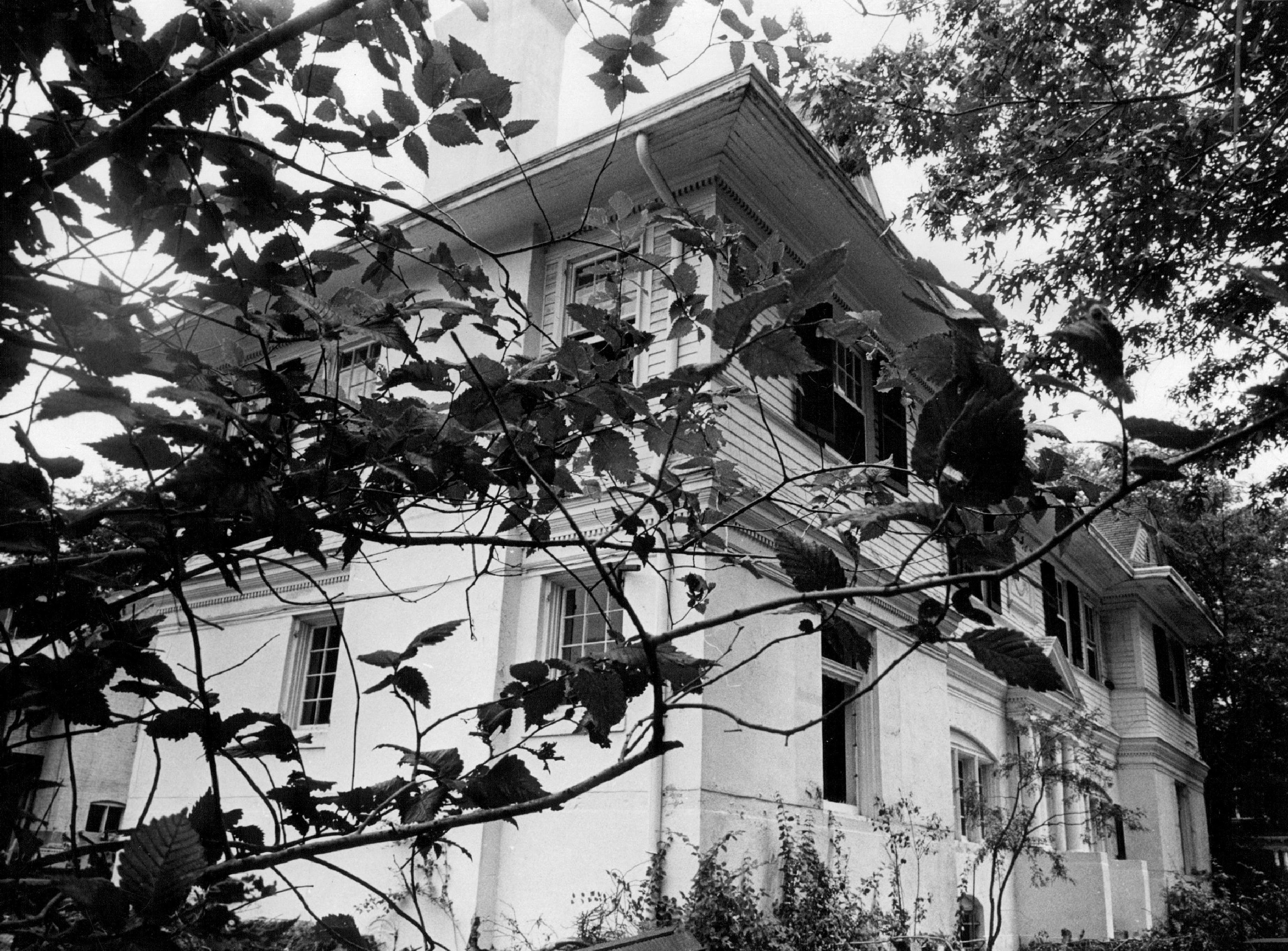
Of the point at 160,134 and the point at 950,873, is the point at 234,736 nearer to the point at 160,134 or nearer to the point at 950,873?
the point at 160,134

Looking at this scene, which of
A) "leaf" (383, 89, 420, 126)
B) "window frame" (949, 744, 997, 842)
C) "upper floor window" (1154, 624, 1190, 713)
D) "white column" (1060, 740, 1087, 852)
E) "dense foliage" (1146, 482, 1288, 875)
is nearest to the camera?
"leaf" (383, 89, 420, 126)

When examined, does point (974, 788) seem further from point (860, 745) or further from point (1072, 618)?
point (1072, 618)

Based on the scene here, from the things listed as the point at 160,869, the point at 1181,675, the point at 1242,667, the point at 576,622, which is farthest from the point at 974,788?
the point at 1242,667

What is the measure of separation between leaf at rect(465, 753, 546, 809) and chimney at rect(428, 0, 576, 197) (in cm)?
1058

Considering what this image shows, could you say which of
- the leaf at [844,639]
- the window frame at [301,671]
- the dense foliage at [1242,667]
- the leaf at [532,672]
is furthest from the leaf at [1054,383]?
the dense foliage at [1242,667]

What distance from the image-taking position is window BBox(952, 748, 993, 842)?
1227 centimetres

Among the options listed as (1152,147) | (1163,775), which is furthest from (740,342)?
(1163,775)

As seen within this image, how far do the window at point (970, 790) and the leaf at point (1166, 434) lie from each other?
460 inches

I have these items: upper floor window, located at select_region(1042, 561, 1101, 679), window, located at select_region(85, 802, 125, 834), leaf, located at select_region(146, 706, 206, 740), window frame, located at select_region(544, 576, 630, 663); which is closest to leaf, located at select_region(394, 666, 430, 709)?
leaf, located at select_region(146, 706, 206, 740)

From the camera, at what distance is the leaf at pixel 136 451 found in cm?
163

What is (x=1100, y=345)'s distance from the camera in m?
1.07

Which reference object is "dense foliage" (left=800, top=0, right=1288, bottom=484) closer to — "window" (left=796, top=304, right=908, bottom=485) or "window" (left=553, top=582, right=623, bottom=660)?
"window" (left=796, top=304, right=908, bottom=485)

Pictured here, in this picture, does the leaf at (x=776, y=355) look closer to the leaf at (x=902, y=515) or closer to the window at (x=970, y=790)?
the leaf at (x=902, y=515)

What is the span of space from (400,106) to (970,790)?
12304 mm
